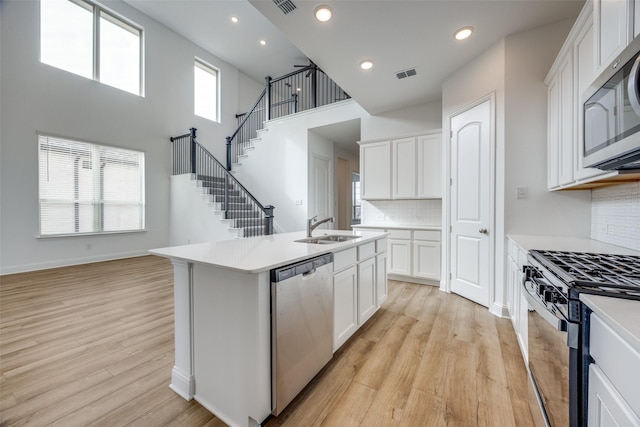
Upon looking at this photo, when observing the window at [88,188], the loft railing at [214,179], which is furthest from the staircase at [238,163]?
the window at [88,188]

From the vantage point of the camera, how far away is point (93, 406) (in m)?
1.47

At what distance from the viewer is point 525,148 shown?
2.58 meters

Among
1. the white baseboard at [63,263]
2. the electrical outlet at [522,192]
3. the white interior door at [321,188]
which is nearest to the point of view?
the electrical outlet at [522,192]

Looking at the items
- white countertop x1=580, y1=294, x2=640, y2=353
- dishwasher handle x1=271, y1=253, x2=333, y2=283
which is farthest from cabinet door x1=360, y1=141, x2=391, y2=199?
white countertop x1=580, y1=294, x2=640, y2=353

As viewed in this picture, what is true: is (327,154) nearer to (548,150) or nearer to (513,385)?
(548,150)

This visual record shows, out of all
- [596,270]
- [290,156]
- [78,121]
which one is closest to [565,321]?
[596,270]

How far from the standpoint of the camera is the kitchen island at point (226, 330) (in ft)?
4.14

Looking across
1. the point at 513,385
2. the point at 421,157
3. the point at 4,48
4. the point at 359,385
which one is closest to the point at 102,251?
the point at 4,48

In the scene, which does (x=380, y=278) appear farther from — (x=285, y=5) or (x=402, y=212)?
(x=285, y=5)

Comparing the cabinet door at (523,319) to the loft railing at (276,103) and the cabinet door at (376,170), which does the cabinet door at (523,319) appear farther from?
the loft railing at (276,103)

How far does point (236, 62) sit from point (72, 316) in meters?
7.60

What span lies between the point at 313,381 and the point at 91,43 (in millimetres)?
7303

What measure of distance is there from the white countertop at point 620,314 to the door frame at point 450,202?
213 centimetres

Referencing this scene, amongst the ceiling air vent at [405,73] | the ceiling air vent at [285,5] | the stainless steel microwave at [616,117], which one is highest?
the ceiling air vent at [405,73]
